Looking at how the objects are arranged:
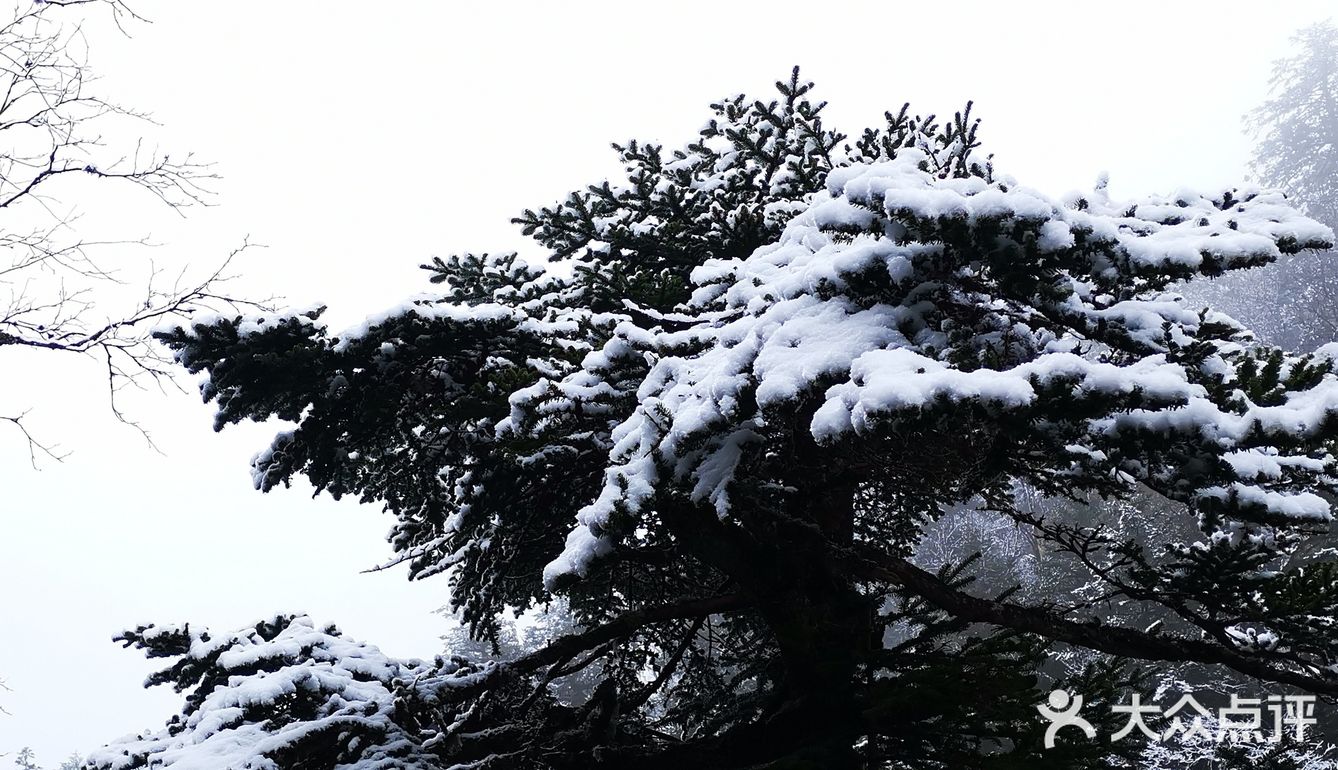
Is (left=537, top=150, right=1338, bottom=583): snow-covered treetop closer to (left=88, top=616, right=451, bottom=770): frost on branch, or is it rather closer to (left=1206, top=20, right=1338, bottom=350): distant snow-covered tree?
(left=88, top=616, right=451, bottom=770): frost on branch

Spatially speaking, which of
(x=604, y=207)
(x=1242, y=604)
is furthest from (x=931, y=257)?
(x=604, y=207)

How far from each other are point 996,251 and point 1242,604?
338 cm

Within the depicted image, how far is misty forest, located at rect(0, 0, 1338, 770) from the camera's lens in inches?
131

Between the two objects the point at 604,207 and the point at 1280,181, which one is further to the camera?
the point at 1280,181

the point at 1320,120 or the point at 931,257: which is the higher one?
the point at 1320,120

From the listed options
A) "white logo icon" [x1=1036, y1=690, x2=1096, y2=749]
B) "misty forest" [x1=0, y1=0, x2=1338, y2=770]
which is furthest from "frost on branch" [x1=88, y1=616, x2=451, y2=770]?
"white logo icon" [x1=1036, y1=690, x2=1096, y2=749]

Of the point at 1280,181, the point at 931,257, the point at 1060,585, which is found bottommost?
the point at 1060,585

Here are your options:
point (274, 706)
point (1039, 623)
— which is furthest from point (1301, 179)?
point (274, 706)

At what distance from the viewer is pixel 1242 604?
4980mm

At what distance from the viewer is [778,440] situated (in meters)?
4.71

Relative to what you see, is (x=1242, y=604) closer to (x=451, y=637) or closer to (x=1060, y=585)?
(x=1060, y=585)

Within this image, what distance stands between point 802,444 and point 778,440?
0.98ft

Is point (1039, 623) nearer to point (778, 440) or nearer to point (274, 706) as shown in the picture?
point (778, 440)

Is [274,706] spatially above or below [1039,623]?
above
